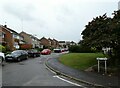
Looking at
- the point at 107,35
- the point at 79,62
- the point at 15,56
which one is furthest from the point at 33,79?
the point at 15,56

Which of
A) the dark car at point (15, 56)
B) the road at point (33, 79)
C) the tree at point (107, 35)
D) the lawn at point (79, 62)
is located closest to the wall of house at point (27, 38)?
the dark car at point (15, 56)

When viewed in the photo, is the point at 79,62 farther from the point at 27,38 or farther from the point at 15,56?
the point at 27,38

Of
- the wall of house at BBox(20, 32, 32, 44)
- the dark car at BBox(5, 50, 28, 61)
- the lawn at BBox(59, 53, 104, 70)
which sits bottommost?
the lawn at BBox(59, 53, 104, 70)

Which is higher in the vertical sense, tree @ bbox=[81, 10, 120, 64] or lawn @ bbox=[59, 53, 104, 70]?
tree @ bbox=[81, 10, 120, 64]

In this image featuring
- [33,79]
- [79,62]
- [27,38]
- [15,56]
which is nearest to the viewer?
[33,79]

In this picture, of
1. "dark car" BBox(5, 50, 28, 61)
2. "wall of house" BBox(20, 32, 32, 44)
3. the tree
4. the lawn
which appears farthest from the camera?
"wall of house" BBox(20, 32, 32, 44)

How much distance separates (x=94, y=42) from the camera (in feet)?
70.0

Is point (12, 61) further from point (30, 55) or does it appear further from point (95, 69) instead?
point (95, 69)

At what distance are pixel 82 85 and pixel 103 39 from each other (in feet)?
22.4

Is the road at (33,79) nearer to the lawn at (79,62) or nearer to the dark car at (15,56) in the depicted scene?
the lawn at (79,62)

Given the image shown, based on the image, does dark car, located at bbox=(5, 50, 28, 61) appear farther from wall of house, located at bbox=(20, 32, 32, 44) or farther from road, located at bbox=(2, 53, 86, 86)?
wall of house, located at bbox=(20, 32, 32, 44)

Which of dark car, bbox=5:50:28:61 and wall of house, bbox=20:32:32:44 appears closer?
dark car, bbox=5:50:28:61

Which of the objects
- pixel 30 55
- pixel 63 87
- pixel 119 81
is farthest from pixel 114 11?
pixel 30 55

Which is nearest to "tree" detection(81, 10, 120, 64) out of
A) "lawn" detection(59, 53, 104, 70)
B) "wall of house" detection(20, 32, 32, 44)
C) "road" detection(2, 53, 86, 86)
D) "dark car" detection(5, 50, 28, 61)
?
"lawn" detection(59, 53, 104, 70)
